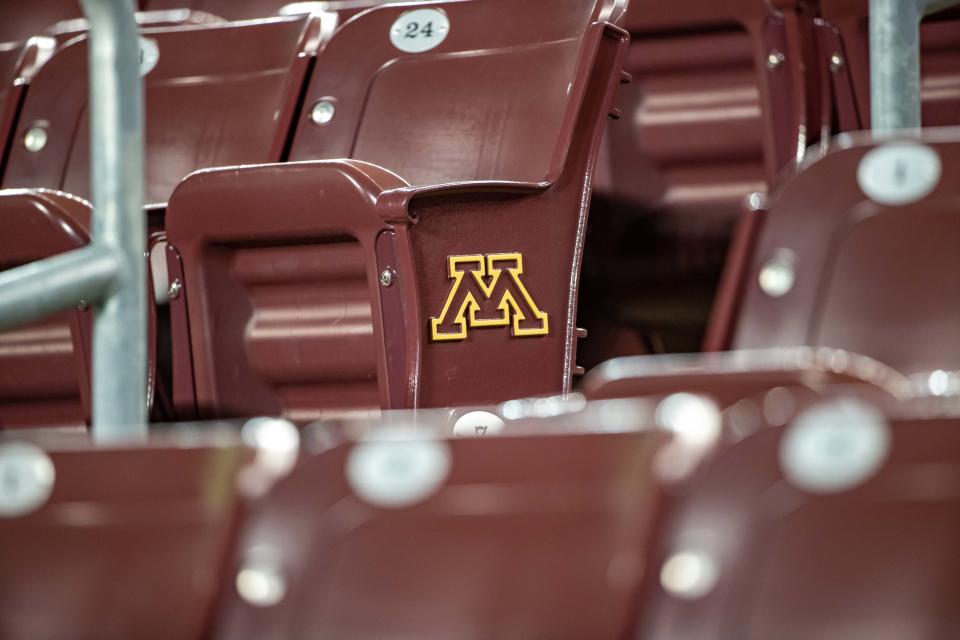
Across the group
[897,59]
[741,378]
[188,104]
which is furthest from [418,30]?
[741,378]

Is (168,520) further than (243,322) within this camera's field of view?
No

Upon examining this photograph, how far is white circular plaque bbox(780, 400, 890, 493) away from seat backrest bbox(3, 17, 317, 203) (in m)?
0.71

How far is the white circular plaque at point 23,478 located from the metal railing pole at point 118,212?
137 millimetres

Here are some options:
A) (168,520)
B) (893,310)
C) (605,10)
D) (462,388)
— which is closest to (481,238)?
(462,388)

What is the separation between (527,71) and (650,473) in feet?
1.99

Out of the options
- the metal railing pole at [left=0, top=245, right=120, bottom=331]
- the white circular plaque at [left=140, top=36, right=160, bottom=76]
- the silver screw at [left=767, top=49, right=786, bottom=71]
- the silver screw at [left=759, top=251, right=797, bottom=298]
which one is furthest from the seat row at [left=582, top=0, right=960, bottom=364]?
the metal railing pole at [left=0, top=245, right=120, bottom=331]

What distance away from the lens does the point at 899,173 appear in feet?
1.48

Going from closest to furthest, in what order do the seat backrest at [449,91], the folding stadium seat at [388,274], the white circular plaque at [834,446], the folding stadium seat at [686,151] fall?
the white circular plaque at [834,446] → the folding stadium seat at [388,274] → the seat backrest at [449,91] → the folding stadium seat at [686,151]

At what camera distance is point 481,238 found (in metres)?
0.74

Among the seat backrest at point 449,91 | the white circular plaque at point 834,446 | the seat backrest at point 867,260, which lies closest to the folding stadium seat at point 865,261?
the seat backrest at point 867,260

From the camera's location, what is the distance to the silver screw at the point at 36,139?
1.03 metres

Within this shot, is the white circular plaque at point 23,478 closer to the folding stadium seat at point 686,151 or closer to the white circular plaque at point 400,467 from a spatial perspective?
the white circular plaque at point 400,467

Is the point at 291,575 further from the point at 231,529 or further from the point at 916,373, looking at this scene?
the point at 916,373

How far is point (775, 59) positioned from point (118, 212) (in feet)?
1.89
